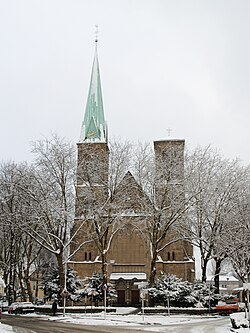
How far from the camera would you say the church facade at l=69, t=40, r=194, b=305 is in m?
43.4

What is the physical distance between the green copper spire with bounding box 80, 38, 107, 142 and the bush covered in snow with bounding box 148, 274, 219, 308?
2340cm

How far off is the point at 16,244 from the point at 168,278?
1735 cm

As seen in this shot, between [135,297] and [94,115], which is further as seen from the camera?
[94,115]

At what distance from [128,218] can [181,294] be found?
9.60 metres

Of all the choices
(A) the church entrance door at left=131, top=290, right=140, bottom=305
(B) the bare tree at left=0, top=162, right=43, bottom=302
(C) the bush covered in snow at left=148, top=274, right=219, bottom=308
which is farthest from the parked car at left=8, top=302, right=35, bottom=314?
(A) the church entrance door at left=131, top=290, right=140, bottom=305

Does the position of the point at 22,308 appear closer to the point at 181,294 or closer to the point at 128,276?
the point at 181,294

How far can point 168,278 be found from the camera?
44406mm

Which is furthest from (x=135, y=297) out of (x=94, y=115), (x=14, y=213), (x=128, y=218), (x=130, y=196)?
(x=94, y=115)

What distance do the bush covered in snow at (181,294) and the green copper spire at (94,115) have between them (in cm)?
2340

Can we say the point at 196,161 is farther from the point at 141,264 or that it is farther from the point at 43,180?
the point at 141,264

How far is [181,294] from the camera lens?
140 ft

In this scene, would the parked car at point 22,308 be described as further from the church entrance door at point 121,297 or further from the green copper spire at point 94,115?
the green copper spire at point 94,115

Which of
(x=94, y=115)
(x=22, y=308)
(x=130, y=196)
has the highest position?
(x=94, y=115)

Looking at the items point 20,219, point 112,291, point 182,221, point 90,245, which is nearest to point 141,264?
point 90,245
